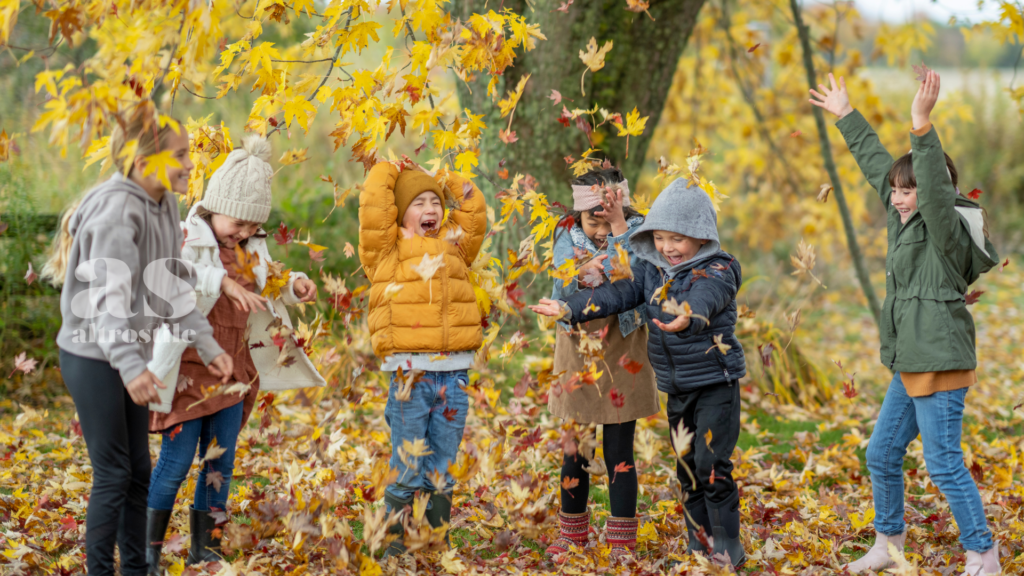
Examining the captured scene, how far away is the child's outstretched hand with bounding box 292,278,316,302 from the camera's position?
298 cm

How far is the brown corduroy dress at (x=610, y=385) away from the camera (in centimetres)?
311

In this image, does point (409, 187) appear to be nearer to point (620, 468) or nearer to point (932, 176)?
point (620, 468)

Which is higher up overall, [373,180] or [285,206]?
[285,206]

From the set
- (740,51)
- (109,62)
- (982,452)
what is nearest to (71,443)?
(109,62)

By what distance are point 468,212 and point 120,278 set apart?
4.31 feet

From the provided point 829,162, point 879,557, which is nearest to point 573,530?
point 879,557

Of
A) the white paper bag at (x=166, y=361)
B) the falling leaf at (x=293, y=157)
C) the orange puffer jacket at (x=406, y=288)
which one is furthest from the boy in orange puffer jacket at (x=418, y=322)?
the white paper bag at (x=166, y=361)

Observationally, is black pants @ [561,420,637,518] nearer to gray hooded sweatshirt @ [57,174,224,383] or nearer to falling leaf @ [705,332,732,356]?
falling leaf @ [705,332,732,356]

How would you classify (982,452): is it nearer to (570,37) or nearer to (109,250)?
(570,37)

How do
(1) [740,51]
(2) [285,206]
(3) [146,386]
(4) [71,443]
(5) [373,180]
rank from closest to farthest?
(3) [146,386] → (5) [373,180] → (4) [71,443] → (2) [285,206] → (1) [740,51]

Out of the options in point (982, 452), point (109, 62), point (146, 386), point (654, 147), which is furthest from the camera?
point (654, 147)

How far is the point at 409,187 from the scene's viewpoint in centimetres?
301

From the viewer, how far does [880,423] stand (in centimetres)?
306

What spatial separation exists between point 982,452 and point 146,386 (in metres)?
4.56
